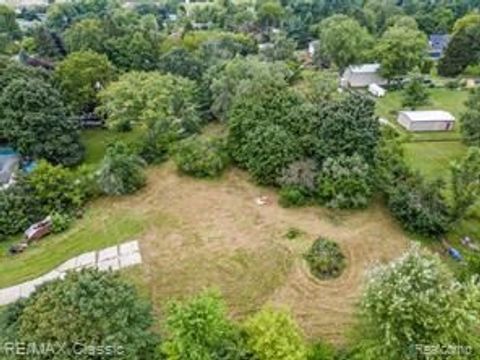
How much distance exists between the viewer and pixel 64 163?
33062 millimetres

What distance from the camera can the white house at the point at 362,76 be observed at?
164 ft

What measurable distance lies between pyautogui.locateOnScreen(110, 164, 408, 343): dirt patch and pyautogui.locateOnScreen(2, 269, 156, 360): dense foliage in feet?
18.6

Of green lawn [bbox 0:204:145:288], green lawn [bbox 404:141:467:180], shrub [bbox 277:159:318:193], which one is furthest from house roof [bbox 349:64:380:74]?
green lawn [bbox 0:204:145:288]

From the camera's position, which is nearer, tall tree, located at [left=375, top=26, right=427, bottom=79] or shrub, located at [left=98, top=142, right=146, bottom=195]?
shrub, located at [left=98, top=142, right=146, bottom=195]

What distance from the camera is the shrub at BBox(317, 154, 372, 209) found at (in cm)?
2769

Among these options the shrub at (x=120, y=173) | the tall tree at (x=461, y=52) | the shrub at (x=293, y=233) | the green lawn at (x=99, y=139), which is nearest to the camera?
the shrub at (x=293, y=233)

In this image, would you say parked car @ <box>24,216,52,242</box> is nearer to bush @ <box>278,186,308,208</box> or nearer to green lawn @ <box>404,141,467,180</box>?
bush @ <box>278,186,308,208</box>

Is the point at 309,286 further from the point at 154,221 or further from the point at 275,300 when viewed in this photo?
the point at 154,221

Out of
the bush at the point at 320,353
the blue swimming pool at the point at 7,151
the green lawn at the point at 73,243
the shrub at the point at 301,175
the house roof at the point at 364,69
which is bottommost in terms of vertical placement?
the house roof at the point at 364,69

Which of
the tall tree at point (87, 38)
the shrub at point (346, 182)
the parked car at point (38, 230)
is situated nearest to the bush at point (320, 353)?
the shrub at point (346, 182)

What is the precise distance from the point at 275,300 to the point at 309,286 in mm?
1872

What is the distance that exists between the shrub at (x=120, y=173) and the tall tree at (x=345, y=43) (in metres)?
28.2

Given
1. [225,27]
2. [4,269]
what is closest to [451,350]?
[4,269]

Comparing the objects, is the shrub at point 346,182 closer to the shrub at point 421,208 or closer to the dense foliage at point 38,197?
the shrub at point 421,208
